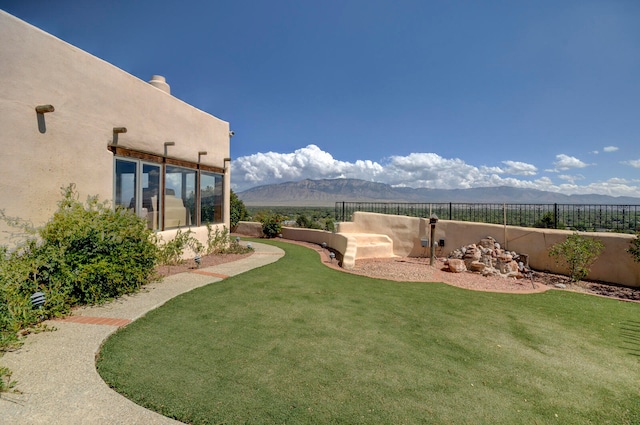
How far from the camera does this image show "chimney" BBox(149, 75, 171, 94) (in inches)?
397

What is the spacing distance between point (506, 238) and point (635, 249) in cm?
357

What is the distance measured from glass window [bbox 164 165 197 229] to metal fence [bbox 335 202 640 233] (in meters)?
8.95

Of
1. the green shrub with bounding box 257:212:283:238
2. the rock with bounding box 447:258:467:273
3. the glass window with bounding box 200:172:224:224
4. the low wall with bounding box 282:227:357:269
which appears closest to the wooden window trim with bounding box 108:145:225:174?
the glass window with bounding box 200:172:224:224

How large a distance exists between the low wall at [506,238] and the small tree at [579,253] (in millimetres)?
247

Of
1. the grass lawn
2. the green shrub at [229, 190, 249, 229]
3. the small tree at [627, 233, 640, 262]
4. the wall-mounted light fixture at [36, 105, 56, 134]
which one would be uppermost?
the wall-mounted light fixture at [36, 105, 56, 134]

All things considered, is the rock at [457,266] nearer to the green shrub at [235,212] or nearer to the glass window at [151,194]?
the glass window at [151,194]

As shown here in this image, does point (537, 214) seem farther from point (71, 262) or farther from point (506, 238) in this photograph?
point (71, 262)

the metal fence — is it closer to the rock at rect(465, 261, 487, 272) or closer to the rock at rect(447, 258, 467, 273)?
the rock at rect(465, 261, 487, 272)

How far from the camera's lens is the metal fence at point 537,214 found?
10.8m

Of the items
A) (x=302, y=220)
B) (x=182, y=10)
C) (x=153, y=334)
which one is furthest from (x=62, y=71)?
(x=302, y=220)

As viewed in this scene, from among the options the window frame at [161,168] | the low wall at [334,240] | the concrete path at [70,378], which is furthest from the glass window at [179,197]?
the low wall at [334,240]

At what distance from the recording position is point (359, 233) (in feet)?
51.6

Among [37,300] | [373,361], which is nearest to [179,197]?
[37,300]

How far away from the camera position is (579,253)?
9.43 metres
